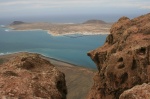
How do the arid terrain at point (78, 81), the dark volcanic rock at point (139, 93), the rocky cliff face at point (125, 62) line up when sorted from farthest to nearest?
the arid terrain at point (78, 81) → the rocky cliff face at point (125, 62) → the dark volcanic rock at point (139, 93)

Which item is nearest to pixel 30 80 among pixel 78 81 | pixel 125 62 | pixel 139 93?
pixel 139 93

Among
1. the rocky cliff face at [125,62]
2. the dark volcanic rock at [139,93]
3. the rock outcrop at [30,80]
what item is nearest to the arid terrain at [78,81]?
the rocky cliff face at [125,62]

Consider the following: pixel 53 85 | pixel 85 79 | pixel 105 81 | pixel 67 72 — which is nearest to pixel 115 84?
pixel 105 81

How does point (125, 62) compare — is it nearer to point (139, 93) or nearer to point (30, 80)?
point (30, 80)

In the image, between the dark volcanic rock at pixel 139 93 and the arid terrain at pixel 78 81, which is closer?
the dark volcanic rock at pixel 139 93

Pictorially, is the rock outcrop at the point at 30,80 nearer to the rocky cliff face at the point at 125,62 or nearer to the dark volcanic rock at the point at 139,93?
the dark volcanic rock at the point at 139,93

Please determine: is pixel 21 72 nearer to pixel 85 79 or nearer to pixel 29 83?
pixel 29 83
